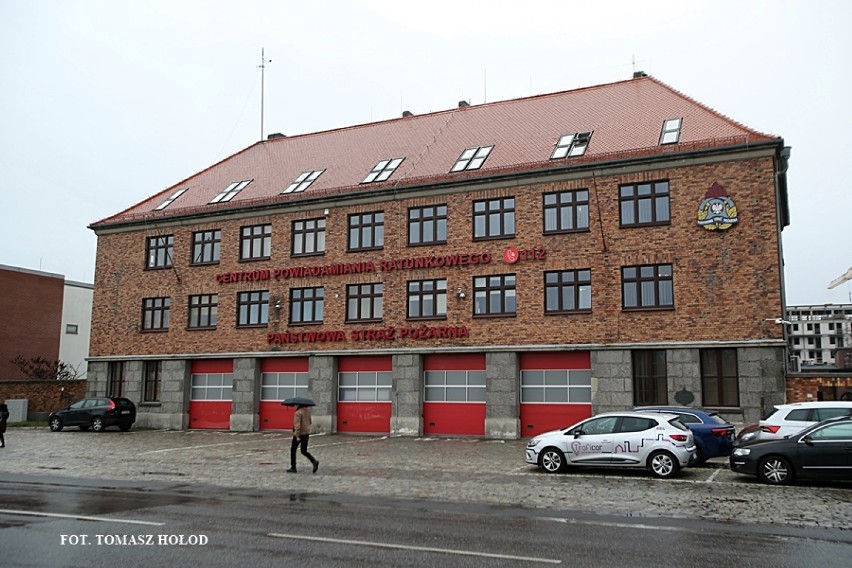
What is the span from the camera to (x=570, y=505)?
1305 centimetres

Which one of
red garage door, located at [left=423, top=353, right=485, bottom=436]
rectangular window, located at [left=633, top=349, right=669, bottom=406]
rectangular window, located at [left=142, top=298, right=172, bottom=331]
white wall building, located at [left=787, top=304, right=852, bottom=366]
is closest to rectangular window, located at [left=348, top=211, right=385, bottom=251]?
red garage door, located at [left=423, top=353, right=485, bottom=436]

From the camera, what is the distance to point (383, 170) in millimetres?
33750

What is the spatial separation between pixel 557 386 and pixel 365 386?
325 inches

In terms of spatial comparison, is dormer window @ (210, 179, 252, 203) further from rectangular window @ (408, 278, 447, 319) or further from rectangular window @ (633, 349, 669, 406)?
rectangular window @ (633, 349, 669, 406)

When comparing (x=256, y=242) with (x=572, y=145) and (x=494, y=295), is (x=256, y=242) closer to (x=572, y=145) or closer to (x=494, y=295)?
(x=494, y=295)

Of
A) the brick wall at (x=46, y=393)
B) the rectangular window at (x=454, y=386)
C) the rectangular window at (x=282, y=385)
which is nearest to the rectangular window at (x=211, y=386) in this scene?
the rectangular window at (x=282, y=385)

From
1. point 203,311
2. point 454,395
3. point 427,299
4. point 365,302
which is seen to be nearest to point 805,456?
point 454,395

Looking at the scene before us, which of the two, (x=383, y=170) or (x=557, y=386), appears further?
(x=383, y=170)

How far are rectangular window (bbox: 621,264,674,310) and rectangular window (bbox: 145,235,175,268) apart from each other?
21.8 m

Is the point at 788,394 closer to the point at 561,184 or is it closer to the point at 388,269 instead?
the point at 561,184

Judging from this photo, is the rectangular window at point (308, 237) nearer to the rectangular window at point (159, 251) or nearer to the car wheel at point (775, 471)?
the rectangular window at point (159, 251)

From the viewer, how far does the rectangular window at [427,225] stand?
30.7 metres

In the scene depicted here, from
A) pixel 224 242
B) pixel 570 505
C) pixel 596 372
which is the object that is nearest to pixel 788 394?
pixel 596 372

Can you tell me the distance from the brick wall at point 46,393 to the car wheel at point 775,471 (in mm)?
37328
